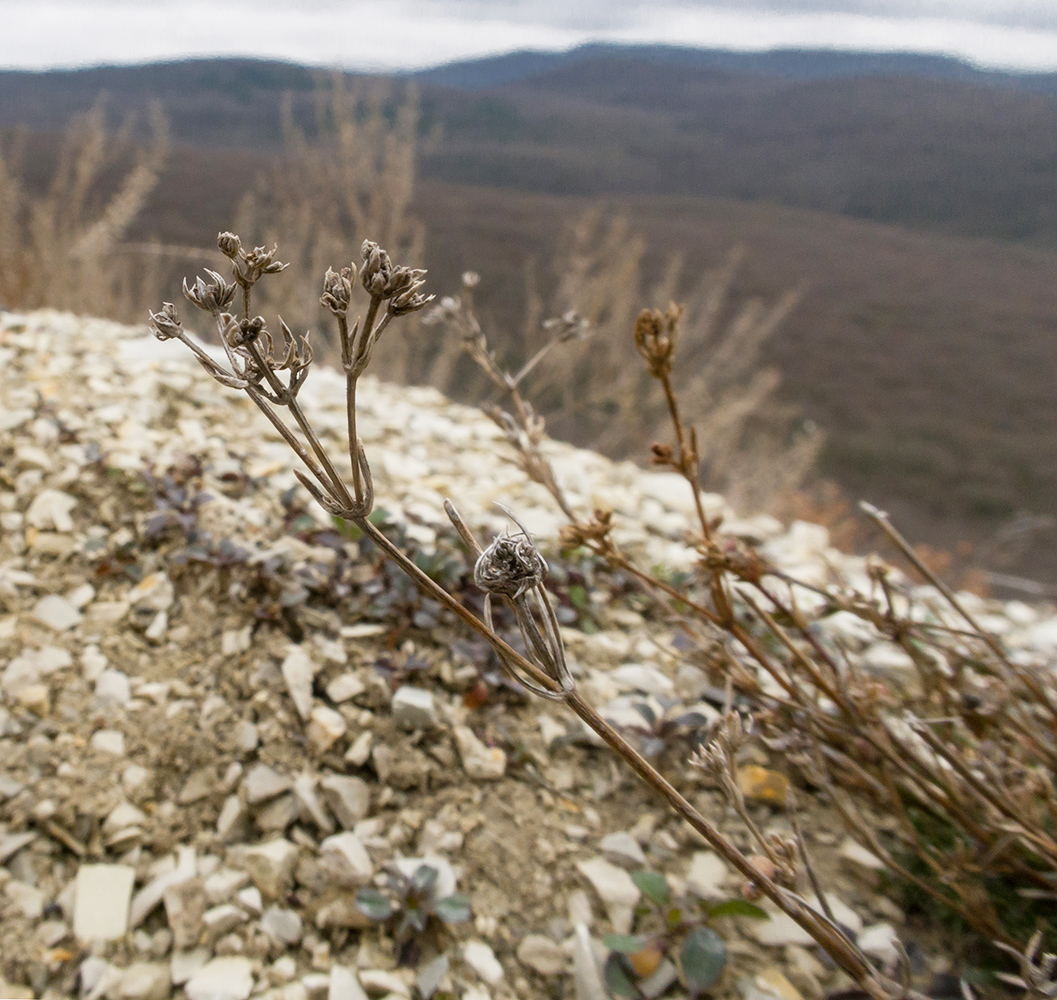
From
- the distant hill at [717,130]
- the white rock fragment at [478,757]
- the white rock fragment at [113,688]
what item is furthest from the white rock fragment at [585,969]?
the distant hill at [717,130]

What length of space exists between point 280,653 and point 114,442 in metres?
0.92

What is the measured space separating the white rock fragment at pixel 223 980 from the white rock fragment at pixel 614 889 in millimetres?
556

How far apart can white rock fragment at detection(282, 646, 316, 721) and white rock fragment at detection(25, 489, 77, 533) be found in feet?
2.31

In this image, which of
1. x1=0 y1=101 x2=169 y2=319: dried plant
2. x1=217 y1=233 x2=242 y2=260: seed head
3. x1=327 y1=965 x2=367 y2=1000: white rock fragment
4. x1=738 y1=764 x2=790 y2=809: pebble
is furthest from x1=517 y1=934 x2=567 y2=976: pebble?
x1=0 y1=101 x2=169 y2=319: dried plant

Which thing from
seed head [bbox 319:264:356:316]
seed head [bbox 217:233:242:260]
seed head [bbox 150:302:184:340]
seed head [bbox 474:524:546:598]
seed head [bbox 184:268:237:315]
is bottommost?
seed head [bbox 474:524:546:598]

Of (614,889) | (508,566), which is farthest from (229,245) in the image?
(614,889)

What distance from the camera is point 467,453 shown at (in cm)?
271

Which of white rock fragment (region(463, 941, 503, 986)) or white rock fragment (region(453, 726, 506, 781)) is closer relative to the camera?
white rock fragment (region(463, 941, 503, 986))

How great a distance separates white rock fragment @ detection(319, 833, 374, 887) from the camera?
4.45 ft

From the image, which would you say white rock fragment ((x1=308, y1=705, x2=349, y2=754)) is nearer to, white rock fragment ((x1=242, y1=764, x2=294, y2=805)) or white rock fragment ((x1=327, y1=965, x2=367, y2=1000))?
white rock fragment ((x1=242, y1=764, x2=294, y2=805))

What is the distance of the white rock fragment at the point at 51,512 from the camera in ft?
6.27

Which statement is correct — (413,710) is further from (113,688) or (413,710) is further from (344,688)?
(113,688)

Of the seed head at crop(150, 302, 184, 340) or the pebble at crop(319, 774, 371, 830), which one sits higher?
the seed head at crop(150, 302, 184, 340)

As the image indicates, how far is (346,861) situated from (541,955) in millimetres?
355
